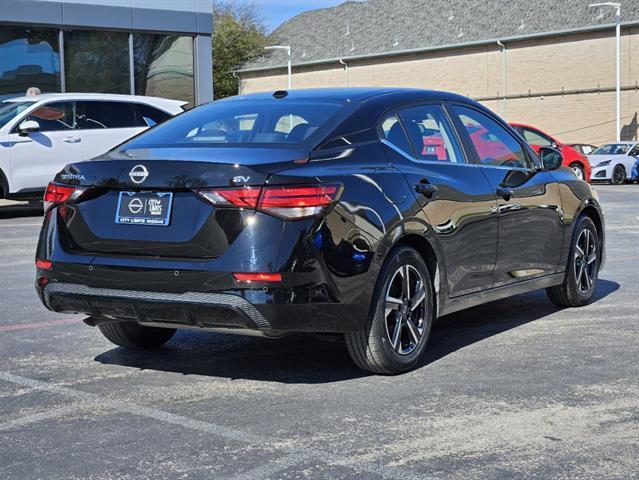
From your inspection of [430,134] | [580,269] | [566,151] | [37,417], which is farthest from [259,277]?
[566,151]

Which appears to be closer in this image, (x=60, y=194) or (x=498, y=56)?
(x=60, y=194)

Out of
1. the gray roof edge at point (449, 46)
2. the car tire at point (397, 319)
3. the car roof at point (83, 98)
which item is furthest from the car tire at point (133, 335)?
A: the gray roof edge at point (449, 46)

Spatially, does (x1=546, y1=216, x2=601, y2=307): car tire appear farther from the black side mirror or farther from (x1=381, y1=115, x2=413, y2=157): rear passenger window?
(x1=381, y1=115, x2=413, y2=157): rear passenger window

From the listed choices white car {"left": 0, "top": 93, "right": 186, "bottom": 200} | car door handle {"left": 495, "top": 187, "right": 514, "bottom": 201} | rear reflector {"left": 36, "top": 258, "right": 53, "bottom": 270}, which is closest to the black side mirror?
car door handle {"left": 495, "top": 187, "right": 514, "bottom": 201}

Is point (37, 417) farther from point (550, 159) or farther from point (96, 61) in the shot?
point (96, 61)

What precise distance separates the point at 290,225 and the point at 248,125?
3.68 feet

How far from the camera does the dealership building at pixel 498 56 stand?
48.8 metres

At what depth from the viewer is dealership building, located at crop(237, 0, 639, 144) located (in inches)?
1919

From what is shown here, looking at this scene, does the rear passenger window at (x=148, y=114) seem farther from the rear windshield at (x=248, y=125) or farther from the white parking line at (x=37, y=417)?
the white parking line at (x=37, y=417)

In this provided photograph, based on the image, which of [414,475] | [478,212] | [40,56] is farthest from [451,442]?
[40,56]

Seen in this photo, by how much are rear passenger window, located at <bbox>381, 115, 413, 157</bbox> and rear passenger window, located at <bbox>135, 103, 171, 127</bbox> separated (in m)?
11.9

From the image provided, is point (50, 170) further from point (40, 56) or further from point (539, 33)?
point (539, 33)

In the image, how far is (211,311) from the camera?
5.44m

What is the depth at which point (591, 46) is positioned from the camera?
4931cm
